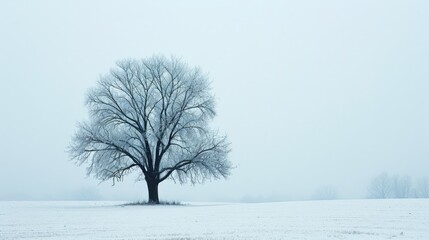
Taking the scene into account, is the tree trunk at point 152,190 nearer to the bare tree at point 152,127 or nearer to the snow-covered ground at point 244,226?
the bare tree at point 152,127

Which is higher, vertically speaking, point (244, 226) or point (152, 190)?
point (152, 190)

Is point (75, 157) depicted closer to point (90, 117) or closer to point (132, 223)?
point (90, 117)

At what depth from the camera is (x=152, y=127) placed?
40.5 meters

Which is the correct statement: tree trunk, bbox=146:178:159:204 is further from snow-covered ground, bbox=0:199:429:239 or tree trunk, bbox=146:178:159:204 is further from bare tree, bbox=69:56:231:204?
snow-covered ground, bbox=0:199:429:239

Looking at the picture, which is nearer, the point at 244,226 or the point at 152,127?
the point at 244,226

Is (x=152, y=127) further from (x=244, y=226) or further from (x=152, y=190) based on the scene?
(x=244, y=226)

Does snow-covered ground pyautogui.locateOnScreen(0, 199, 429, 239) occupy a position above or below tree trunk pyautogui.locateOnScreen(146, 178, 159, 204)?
below

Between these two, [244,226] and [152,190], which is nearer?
[244,226]

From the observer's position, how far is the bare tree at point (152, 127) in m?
39.7

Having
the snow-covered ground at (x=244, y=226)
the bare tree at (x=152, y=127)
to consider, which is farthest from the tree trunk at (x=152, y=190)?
the snow-covered ground at (x=244, y=226)

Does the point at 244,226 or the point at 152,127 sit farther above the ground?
the point at 152,127

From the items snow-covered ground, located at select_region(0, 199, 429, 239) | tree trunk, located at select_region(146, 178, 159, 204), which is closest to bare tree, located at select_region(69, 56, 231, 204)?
tree trunk, located at select_region(146, 178, 159, 204)

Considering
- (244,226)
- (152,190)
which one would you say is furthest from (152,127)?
(244,226)

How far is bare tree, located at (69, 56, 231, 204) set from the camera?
130 ft
